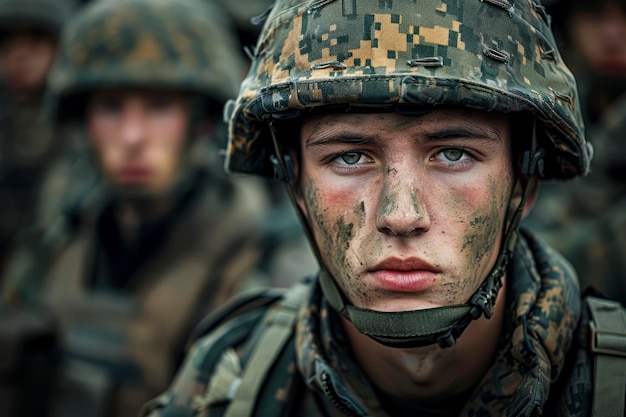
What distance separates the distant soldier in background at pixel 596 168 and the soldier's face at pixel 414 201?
266 centimetres

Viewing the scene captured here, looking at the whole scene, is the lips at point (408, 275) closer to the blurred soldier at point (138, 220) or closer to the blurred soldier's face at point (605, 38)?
the blurred soldier at point (138, 220)

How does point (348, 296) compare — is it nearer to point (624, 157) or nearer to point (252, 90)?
point (252, 90)

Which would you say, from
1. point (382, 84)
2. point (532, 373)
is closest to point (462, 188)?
point (382, 84)

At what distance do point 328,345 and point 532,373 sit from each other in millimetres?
688

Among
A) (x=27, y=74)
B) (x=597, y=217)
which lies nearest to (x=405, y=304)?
(x=597, y=217)

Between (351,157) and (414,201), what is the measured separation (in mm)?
278

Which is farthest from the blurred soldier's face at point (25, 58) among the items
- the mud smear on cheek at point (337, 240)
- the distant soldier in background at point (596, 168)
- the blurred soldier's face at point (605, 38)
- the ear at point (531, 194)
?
the ear at point (531, 194)

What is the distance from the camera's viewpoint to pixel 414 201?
254cm

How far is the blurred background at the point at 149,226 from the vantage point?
18.3ft

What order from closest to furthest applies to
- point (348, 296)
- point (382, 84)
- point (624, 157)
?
point (382, 84) → point (348, 296) → point (624, 157)

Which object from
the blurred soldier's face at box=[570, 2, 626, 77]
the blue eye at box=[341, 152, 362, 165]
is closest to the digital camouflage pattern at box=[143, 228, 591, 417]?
the blue eye at box=[341, 152, 362, 165]

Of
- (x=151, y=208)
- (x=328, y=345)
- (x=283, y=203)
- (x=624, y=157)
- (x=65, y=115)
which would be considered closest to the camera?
(x=328, y=345)

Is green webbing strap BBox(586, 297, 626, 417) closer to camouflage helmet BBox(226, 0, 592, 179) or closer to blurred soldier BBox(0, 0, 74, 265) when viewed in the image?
camouflage helmet BBox(226, 0, 592, 179)

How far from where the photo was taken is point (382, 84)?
2.52m
